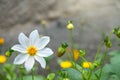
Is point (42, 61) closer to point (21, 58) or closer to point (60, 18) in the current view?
point (21, 58)

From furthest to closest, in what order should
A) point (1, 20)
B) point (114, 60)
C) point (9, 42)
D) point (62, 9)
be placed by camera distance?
1. point (62, 9)
2. point (1, 20)
3. point (9, 42)
4. point (114, 60)

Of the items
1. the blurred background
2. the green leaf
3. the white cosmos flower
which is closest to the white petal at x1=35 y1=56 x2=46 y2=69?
the white cosmos flower

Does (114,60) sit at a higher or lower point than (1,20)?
lower

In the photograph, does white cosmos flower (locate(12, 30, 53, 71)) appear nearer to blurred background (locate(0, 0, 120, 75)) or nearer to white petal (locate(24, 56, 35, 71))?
white petal (locate(24, 56, 35, 71))

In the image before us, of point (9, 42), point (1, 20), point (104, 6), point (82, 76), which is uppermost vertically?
point (104, 6)

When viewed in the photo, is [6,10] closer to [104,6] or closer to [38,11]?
[38,11]

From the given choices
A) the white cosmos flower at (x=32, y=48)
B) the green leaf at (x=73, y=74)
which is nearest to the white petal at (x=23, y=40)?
the white cosmos flower at (x=32, y=48)

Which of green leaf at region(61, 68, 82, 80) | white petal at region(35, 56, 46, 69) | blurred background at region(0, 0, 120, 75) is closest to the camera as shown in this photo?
white petal at region(35, 56, 46, 69)

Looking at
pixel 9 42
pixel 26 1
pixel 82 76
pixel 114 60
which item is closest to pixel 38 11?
pixel 26 1

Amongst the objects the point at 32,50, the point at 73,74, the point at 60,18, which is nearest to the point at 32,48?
the point at 32,50
